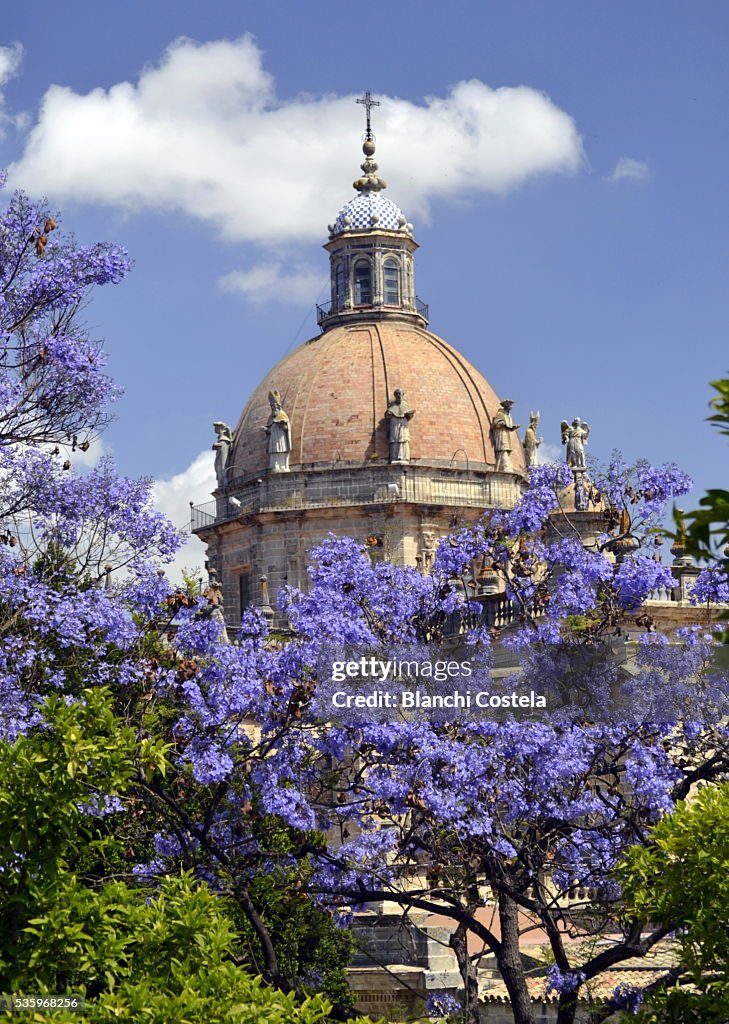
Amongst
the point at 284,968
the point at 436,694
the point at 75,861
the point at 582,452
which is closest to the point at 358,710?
the point at 436,694

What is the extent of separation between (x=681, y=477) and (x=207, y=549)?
3688 cm

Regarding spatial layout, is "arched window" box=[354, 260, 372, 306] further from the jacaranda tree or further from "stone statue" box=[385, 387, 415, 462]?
the jacaranda tree

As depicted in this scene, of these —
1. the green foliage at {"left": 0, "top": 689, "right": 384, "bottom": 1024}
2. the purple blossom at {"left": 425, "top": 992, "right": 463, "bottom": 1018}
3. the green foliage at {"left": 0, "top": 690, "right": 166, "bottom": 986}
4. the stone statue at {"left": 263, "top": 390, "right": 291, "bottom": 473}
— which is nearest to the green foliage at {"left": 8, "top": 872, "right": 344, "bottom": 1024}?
the green foliage at {"left": 0, "top": 689, "right": 384, "bottom": 1024}

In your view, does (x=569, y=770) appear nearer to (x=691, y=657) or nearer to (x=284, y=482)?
(x=691, y=657)

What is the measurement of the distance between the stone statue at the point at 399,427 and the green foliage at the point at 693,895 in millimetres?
37017

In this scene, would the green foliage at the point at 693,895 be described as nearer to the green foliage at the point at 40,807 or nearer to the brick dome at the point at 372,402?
the green foliage at the point at 40,807

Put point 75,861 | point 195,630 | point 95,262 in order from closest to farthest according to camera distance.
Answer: point 75,861, point 95,262, point 195,630

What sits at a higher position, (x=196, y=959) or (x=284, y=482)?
(x=284, y=482)

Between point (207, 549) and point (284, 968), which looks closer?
point (284, 968)

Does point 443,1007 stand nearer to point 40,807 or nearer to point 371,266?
point 40,807

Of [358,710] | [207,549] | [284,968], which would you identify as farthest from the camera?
[207,549]

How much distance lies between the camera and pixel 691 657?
20781 millimetres

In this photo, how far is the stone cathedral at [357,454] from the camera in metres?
51.2

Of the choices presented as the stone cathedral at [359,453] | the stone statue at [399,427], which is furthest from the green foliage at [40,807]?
the stone statue at [399,427]
